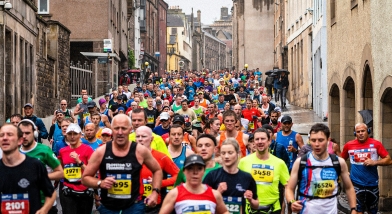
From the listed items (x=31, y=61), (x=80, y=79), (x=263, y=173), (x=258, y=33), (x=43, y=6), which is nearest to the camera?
(x=263, y=173)

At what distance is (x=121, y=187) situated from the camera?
9289 mm

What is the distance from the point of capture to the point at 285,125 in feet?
50.2

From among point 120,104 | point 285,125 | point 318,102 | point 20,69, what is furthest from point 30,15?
point 285,125

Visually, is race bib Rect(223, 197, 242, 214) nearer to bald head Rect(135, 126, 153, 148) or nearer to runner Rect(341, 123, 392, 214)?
bald head Rect(135, 126, 153, 148)

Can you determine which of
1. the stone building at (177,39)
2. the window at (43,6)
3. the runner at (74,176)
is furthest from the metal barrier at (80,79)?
the stone building at (177,39)

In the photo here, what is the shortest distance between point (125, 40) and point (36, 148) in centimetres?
5403

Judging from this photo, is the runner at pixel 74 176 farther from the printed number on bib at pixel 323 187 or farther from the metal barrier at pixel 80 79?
the metal barrier at pixel 80 79

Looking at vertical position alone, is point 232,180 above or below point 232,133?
below

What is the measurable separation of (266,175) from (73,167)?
9.45 ft

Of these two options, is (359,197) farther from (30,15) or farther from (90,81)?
(90,81)

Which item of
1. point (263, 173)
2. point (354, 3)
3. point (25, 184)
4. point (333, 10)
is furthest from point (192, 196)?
point (333, 10)

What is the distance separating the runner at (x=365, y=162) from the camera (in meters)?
14.5

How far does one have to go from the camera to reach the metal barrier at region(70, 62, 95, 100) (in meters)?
37.3

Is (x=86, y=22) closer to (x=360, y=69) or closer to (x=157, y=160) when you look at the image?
(x=360, y=69)
